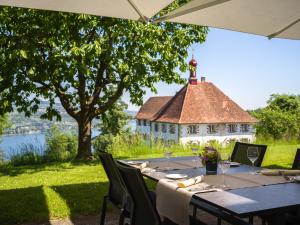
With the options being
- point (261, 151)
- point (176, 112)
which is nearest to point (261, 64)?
point (176, 112)

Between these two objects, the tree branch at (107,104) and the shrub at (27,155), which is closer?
the shrub at (27,155)

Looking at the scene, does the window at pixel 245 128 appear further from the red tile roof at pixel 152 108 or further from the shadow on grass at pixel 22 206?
the shadow on grass at pixel 22 206

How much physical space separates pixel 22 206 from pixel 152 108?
52.5 meters

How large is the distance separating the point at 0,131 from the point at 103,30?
2084 centimetres

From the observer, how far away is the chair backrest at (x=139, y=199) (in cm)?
277

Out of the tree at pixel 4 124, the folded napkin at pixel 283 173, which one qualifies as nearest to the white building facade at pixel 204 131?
the tree at pixel 4 124

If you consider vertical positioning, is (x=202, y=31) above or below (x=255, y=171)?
above

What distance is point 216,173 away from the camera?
3713mm

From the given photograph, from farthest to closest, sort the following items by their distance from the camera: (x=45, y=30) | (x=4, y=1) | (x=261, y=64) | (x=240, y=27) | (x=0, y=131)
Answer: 1. (x=261, y=64)
2. (x=0, y=131)
3. (x=45, y=30)
4. (x=240, y=27)
5. (x=4, y=1)

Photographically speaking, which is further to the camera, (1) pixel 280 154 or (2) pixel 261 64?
(2) pixel 261 64

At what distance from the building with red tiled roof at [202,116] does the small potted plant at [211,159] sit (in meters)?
41.3

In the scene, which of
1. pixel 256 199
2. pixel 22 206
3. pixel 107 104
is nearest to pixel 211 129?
pixel 107 104

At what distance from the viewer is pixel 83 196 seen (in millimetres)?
6125

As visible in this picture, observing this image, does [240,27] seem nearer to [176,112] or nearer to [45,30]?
[45,30]
